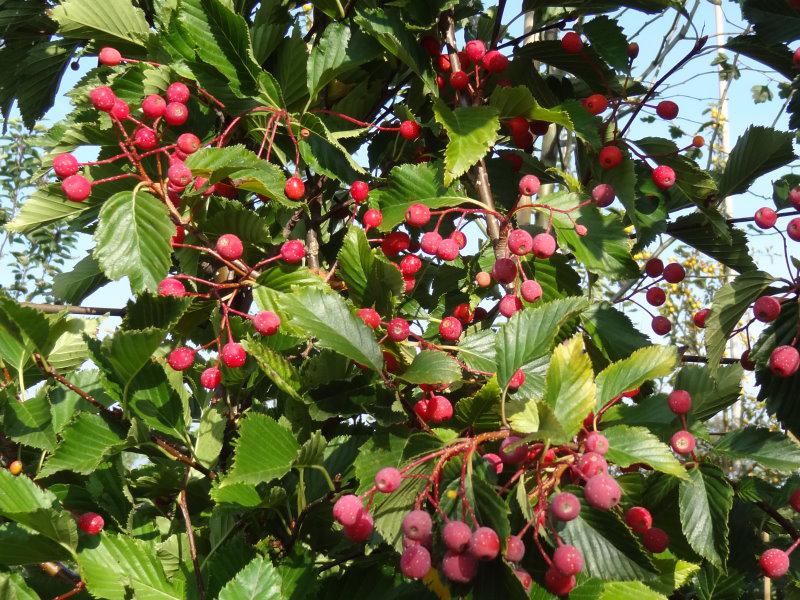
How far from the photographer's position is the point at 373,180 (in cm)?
169

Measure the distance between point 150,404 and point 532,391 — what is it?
66cm

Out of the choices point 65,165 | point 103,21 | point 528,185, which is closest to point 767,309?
point 528,185

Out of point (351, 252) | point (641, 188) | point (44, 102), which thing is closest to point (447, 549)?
point (351, 252)

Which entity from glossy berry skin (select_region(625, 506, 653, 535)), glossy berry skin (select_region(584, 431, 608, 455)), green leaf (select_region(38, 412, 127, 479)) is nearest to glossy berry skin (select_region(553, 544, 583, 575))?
glossy berry skin (select_region(584, 431, 608, 455))

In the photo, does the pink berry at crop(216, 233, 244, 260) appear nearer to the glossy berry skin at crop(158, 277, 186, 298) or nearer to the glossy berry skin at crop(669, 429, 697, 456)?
the glossy berry skin at crop(158, 277, 186, 298)

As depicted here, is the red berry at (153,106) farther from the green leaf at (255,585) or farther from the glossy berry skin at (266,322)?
the green leaf at (255,585)

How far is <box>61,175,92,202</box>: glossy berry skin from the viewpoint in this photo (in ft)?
4.50

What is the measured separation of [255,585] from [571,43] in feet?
4.43

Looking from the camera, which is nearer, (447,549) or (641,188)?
(447,549)

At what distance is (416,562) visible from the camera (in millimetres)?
952

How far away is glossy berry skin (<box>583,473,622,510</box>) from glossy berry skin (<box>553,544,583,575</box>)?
0.07 meters

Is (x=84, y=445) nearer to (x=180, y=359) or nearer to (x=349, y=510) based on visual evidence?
(x=180, y=359)

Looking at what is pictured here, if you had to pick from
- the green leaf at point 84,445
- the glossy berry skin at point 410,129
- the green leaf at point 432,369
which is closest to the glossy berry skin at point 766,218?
the glossy berry skin at point 410,129

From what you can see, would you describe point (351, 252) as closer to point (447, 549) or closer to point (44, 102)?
point (447, 549)
